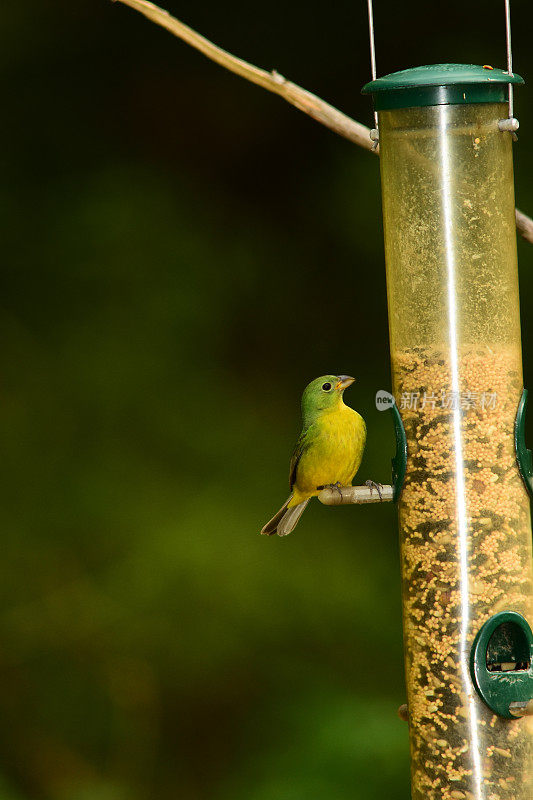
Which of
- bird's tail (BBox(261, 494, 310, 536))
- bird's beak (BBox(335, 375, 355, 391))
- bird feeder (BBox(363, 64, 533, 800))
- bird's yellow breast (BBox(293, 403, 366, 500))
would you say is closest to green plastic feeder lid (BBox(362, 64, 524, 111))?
bird feeder (BBox(363, 64, 533, 800))

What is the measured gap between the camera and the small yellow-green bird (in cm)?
308

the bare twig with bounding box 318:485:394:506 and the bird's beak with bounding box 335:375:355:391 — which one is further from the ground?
the bird's beak with bounding box 335:375:355:391

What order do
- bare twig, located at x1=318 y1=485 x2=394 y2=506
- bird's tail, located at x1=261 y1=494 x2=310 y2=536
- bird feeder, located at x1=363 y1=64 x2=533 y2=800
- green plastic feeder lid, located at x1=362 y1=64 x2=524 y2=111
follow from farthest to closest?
bird's tail, located at x1=261 y1=494 x2=310 y2=536, bare twig, located at x1=318 y1=485 x2=394 y2=506, bird feeder, located at x1=363 y1=64 x2=533 y2=800, green plastic feeder lid, located at x1=362 y1=64 x2=524 y2=111

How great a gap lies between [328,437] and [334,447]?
0.03m

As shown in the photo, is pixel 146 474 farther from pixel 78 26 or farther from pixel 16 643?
pixel 78 26

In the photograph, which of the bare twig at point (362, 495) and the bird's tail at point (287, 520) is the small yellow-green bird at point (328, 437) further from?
the bare twig at point (362, 495)

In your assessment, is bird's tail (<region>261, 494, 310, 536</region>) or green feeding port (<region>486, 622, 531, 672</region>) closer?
green feeding port (<region>486, 622, 531, 672</region>)

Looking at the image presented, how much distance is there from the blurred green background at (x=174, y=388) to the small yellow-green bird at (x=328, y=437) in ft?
6.22

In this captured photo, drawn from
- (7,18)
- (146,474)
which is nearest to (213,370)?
(146,474)

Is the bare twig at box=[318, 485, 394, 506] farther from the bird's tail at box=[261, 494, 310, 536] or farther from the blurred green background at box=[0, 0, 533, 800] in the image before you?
the blurred green background at box=[0, 0, 533, 800]

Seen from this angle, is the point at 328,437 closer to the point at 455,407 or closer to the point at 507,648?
the point at 455,407

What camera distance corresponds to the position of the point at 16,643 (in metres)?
5.12

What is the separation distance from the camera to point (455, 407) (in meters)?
Result: 2.59

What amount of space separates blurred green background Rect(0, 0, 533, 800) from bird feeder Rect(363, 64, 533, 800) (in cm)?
237
